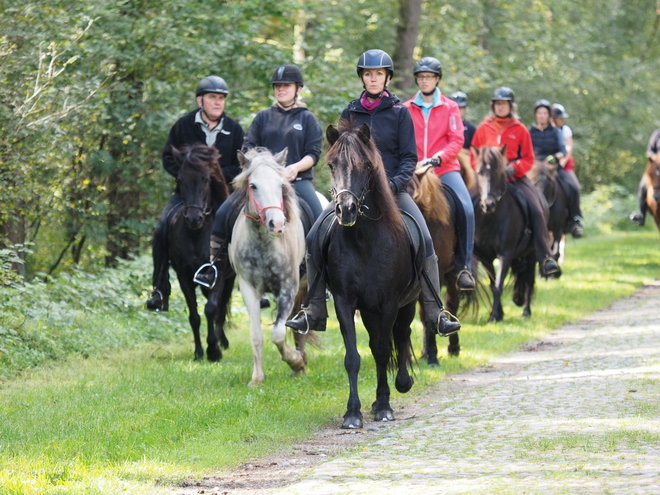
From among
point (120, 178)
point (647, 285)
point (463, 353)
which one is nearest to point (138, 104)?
point (120, 178)

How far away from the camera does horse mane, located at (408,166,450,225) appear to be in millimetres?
10293

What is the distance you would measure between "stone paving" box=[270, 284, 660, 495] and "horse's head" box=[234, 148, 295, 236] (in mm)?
2262

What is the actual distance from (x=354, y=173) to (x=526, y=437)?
2.34 m

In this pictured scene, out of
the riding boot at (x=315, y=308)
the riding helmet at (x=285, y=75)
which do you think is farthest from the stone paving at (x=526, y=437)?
the riding helmet at (x=285, y=75)

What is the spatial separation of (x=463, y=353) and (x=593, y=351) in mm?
1530

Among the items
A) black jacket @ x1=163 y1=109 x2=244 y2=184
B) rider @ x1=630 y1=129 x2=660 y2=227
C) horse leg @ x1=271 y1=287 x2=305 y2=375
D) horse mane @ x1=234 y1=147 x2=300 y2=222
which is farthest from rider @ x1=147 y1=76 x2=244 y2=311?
rider @ x1=630 y1=129 x2=660 y2=227

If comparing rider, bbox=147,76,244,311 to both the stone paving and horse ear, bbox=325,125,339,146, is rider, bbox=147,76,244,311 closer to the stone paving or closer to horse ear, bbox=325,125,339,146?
the stone paving

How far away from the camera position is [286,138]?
10.5 meters

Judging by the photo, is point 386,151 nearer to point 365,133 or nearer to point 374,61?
point 374,61

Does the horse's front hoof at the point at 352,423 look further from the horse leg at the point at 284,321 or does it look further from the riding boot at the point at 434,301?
the horse leg at the point at 284,321

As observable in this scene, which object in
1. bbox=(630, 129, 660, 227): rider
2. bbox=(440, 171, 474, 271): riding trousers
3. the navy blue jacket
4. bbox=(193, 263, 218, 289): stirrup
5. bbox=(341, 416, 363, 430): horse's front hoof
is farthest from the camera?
bbox=(630, 129, 660, 227): rider

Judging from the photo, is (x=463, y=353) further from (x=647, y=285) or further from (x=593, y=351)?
(x=647, y=285)

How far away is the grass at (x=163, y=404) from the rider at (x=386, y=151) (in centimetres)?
92

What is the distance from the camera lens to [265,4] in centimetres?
1764
